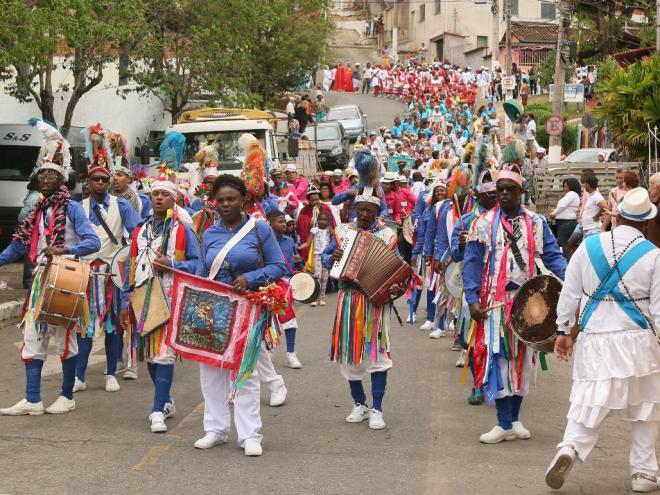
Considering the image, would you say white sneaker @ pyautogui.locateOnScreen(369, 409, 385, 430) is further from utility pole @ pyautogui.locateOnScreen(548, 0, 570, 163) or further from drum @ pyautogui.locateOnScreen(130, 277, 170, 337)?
utility pole @ pyautogui.locateOnScreen(548, 0, 570, 163)

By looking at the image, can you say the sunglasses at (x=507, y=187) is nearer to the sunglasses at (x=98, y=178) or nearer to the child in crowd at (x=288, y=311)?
the child in crowd at (x=288, y=311)

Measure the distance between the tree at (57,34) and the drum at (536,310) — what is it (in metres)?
10.3

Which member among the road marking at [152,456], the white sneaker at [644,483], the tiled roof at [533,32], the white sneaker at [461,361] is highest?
the tiled roof at [533,32]

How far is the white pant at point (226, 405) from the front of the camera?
25.4 ft

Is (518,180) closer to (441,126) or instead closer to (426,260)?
(426,260)

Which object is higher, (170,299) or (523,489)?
(170,299)

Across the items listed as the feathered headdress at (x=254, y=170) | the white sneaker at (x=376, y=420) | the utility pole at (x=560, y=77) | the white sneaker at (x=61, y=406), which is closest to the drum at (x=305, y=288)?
the feathered headdress at (x=254, y=170)

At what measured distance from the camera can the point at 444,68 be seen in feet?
199

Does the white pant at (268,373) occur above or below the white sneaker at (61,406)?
above

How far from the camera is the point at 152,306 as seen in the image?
343 inches

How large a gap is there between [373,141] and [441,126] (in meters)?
8.02

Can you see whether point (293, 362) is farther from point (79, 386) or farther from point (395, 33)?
point (395, 33)

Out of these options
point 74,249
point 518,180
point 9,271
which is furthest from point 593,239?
point 9,271

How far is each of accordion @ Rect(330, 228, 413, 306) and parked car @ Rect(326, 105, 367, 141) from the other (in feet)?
109
